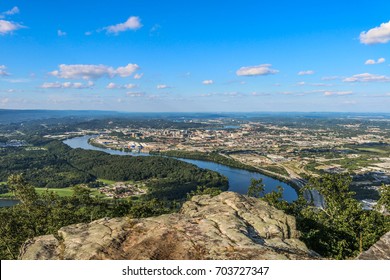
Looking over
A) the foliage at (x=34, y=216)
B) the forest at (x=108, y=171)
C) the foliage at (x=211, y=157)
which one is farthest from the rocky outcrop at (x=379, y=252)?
the foliage at (x=211, y=157)

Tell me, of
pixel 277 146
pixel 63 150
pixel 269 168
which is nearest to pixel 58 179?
pixel 63 150

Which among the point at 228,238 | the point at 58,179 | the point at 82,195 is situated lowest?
the point at 58,179

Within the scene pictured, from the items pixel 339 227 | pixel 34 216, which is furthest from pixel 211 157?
pixel 339 227

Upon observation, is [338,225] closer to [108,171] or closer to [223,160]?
[108,171]

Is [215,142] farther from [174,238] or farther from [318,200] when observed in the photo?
[174,238]

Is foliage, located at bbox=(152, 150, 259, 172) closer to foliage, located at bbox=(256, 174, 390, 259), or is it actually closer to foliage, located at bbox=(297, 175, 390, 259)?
foliage, located at bbox=(256, 174, 390, 259)

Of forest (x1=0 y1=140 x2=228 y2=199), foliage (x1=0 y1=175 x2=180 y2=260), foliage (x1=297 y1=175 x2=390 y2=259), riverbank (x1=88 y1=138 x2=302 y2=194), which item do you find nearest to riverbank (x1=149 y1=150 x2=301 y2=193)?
riverbank (x1=88 y1=138 x2=302 y2=194)
